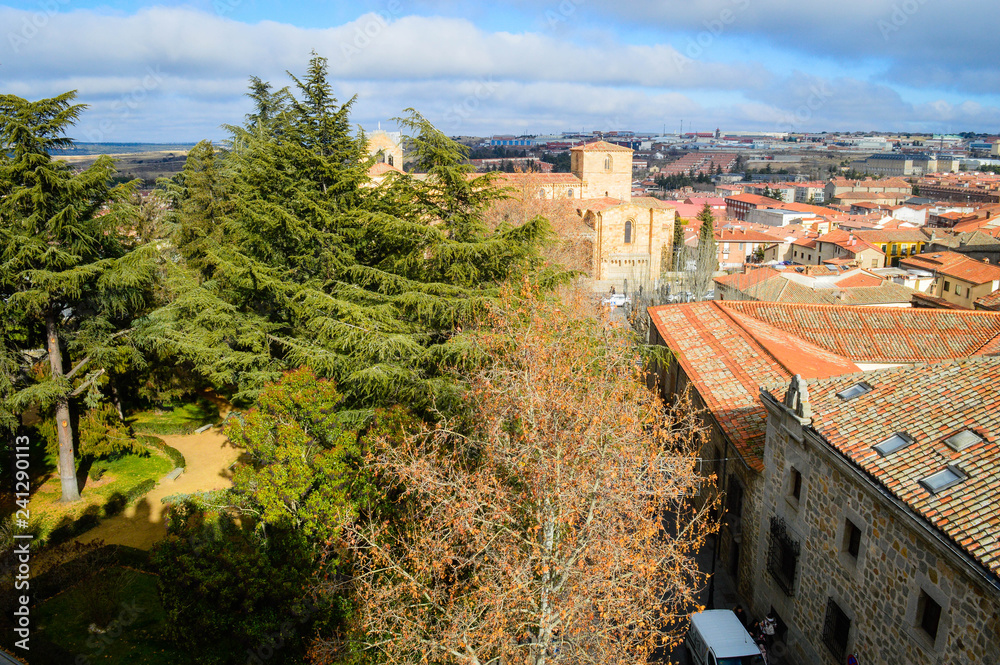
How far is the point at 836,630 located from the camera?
10695mm

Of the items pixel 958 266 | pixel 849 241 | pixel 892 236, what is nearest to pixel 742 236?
pixel 849 241

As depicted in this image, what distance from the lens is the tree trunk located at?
1730cm

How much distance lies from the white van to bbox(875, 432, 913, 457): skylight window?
4576mm

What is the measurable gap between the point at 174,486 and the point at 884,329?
2428cm

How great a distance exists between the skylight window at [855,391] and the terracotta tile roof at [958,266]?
3674cm

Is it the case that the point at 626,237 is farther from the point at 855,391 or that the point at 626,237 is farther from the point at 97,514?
the point at 97,514

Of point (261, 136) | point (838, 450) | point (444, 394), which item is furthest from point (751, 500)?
→ point (261, 136)

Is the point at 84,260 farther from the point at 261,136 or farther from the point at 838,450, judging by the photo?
the point at 838,450

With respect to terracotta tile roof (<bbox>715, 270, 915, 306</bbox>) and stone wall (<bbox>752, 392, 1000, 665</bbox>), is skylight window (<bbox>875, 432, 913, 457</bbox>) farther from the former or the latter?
terracotta tile roof (<bbox>715, 270, 915, 306</bbox>)

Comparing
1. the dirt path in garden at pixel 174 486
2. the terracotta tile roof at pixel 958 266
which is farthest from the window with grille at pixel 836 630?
the terracotta tile roof at pixel 958 266

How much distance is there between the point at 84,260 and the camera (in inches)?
682

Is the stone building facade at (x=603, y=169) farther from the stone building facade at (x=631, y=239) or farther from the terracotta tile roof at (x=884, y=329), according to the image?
the terracotta tile roof at (x=884, y=329)

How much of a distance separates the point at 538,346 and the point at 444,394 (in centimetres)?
429

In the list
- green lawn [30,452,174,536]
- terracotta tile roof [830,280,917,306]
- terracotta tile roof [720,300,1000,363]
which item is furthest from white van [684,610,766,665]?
terracotta tile roof [830,280,917,306]
